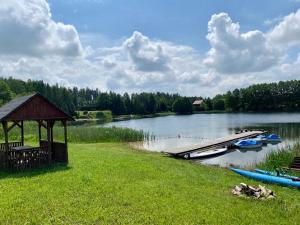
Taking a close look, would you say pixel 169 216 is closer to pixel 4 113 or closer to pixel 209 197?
pixel 209 197

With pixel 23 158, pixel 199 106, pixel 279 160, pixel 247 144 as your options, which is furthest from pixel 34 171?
pixel 199 106

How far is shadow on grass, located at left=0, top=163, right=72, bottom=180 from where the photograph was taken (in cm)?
1211

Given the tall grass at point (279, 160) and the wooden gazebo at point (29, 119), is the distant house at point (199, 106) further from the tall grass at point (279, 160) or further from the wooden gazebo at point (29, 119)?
the wooden gazebo at point (29, 119)

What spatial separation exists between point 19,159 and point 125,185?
Answer: 5719mm

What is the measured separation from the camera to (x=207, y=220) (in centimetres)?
753

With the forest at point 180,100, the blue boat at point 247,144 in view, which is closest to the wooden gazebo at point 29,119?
the blue boat at point 247,144

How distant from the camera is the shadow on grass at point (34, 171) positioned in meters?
12.1

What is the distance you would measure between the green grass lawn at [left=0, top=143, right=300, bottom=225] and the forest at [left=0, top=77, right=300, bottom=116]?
89447 mm

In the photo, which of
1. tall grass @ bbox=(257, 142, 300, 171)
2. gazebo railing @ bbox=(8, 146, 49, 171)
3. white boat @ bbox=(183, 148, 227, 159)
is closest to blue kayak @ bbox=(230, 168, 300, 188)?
tall grass @ bbox=(257, 142, 300, 171)

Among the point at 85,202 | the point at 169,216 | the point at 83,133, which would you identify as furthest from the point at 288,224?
the point at 83,133

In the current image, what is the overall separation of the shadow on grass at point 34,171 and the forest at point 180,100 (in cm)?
8637

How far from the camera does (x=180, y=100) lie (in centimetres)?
13225

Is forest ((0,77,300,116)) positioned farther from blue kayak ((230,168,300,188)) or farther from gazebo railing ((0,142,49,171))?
blue kayak ((230,168,300,188))

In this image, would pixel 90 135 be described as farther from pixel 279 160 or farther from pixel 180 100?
pixel 180 100
